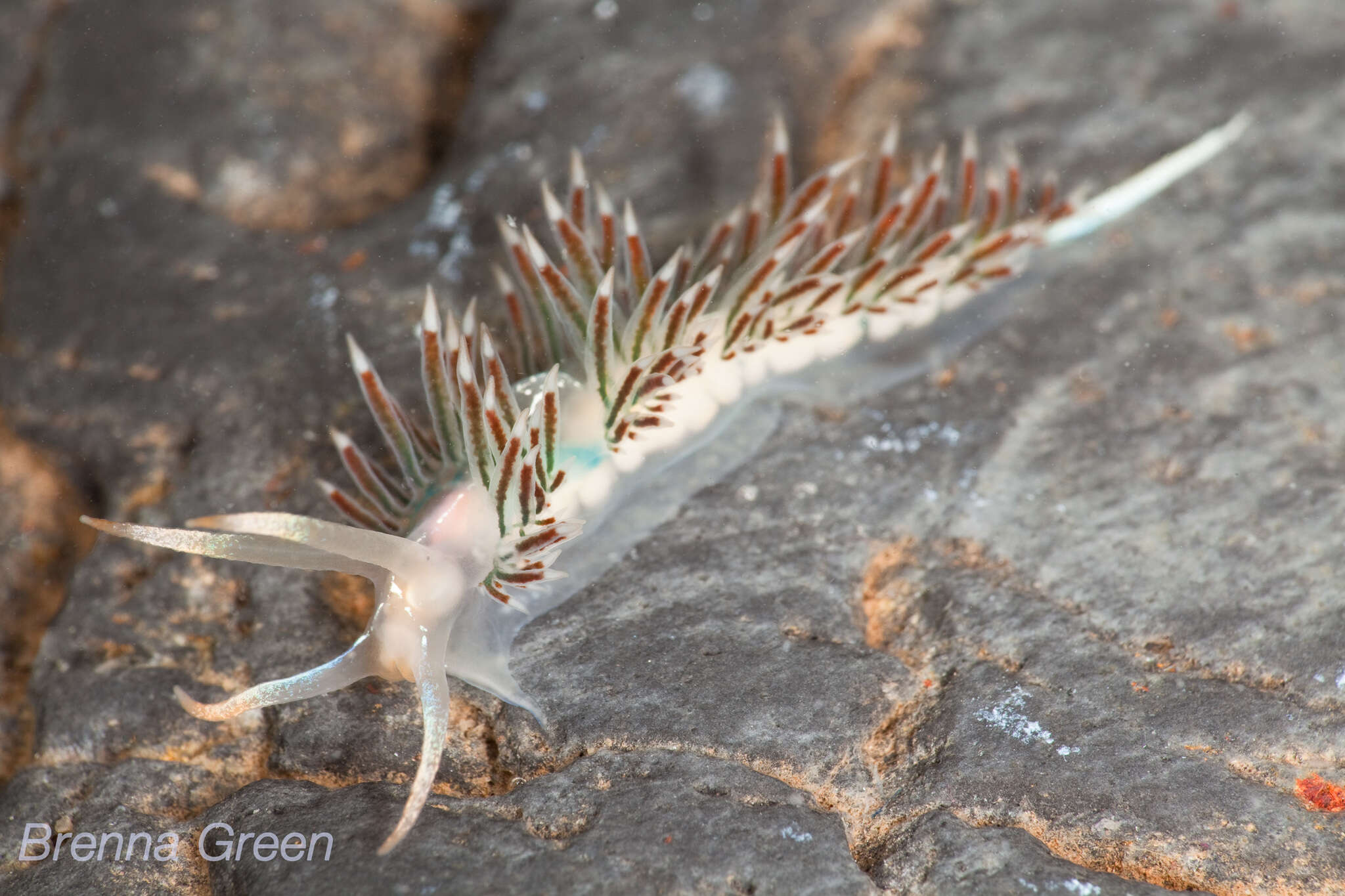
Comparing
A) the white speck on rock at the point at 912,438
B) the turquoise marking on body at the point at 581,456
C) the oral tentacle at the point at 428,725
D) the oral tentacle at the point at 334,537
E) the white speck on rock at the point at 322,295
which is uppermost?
the white speck on rock at the point at 322,295

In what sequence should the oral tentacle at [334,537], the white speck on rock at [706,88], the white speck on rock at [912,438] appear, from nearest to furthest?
the oral tentacle at [334,537] → the white speck on rock at [912,438] → the white speck on rock at [706,88]

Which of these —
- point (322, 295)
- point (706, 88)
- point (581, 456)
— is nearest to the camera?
point (581, 456)

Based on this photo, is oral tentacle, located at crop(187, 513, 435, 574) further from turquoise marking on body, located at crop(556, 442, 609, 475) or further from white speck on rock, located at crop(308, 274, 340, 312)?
white speck on rock, located at crop(308, 274, 340, 312)

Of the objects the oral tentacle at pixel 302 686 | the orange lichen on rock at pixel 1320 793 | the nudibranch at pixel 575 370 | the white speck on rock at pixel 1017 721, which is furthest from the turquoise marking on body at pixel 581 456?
the orange lichen on rock at pixel 1320 793

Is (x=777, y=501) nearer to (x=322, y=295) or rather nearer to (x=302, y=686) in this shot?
(x=302, y=686)

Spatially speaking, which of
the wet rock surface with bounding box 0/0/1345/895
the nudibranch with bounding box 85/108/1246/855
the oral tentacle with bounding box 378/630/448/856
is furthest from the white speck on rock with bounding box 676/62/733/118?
the oral tentacle with bounding box 378/630/448/856

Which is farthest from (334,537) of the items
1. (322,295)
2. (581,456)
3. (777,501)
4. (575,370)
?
(322,295)

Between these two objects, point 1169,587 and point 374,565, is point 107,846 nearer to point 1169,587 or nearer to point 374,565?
point 374,565

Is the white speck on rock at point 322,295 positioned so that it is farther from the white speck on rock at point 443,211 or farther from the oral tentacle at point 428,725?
the oral tentacle at point 428,725
